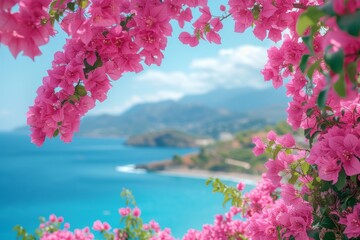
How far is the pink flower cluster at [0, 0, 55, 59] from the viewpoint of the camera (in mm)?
880

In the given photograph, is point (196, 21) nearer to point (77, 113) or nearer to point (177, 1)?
point (177, 1)

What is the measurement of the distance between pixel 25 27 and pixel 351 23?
2.37 feet

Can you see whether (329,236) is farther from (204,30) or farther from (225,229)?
(225,229)

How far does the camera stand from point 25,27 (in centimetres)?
95

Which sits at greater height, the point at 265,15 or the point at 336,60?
the point at 265,15

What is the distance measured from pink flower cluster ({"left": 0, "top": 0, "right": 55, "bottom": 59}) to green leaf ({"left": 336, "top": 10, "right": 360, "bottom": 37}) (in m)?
0.67

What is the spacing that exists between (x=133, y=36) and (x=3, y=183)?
148ft

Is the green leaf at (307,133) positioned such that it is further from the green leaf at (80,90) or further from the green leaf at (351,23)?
the green leaf at (351,23)

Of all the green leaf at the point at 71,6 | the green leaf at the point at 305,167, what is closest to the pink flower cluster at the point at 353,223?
the green leaf at the point at 305,167

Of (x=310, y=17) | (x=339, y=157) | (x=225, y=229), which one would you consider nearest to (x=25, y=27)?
(x=310, y=17)

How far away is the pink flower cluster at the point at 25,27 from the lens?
0.88 meters

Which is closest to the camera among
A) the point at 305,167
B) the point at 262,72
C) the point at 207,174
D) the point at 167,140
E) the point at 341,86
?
the point at 341,86

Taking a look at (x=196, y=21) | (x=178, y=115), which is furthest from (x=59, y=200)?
(x=178, y=115)

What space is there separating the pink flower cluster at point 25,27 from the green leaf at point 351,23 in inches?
26.4
